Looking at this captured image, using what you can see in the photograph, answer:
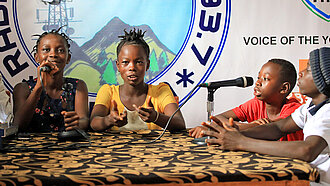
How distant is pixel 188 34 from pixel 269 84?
1.09 metres

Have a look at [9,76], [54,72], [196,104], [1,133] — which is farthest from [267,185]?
[9,76]

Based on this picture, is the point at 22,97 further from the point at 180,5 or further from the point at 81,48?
the point at 180,5

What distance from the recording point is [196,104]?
3.12 m

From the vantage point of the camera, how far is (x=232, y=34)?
3111mm

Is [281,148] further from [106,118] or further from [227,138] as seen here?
[106,118]

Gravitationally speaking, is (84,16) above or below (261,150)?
above

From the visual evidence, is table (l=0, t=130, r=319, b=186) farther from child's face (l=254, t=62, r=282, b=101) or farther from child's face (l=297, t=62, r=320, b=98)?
child's face (l=254, t=62, r=282, b=101)

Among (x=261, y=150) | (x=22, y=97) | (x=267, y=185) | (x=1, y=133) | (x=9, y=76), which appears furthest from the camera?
(x=9, y=76)

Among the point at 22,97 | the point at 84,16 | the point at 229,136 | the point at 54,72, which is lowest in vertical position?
the point at 229,136

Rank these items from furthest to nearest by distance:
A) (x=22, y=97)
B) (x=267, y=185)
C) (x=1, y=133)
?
(x=22, y=97) → (x=1, y=133) → (x=267, y=185)

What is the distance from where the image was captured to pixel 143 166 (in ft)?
3.73

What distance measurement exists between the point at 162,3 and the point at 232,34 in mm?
703

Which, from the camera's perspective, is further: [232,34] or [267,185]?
[232,34]

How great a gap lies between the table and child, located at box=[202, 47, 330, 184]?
44 mm
